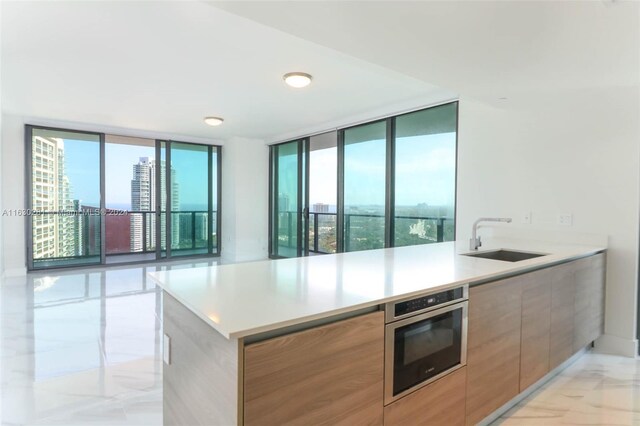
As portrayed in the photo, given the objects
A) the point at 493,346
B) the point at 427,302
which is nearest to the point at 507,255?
the point at 493,346

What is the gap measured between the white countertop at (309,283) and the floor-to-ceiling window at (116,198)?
5905 mm

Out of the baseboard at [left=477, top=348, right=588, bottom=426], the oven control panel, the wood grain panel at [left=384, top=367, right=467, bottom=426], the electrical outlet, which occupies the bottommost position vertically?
the baseboard at [left=477, top=348, right=588, bottom=426]

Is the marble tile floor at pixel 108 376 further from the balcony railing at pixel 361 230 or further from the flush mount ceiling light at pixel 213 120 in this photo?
the flush mount ceiling light at pixel 213 120

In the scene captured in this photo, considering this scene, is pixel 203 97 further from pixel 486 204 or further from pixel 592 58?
pixel 592 58

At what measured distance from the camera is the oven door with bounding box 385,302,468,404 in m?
1.40

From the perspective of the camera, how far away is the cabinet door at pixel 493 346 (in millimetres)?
1771

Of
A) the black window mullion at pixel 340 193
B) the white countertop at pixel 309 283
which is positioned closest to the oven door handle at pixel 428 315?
the white countertop at pixel 309 283

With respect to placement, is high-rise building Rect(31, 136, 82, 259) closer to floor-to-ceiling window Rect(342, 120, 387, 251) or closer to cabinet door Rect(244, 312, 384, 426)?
floor-to-ceiling window Rect(342, 120, 387, 251)

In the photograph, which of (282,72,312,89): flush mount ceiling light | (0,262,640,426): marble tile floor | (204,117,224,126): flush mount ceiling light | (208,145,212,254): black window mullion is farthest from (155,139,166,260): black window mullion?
(282,72,312,89): flush mount ceiling light

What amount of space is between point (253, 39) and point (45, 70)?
2.40 m

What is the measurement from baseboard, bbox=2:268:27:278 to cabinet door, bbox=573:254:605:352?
7.53 metres

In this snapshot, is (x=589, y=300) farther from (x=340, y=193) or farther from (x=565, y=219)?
(x=340, y=193)

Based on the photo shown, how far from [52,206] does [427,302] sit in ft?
23.3

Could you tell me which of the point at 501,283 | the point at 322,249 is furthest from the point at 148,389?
the point at 322,249
